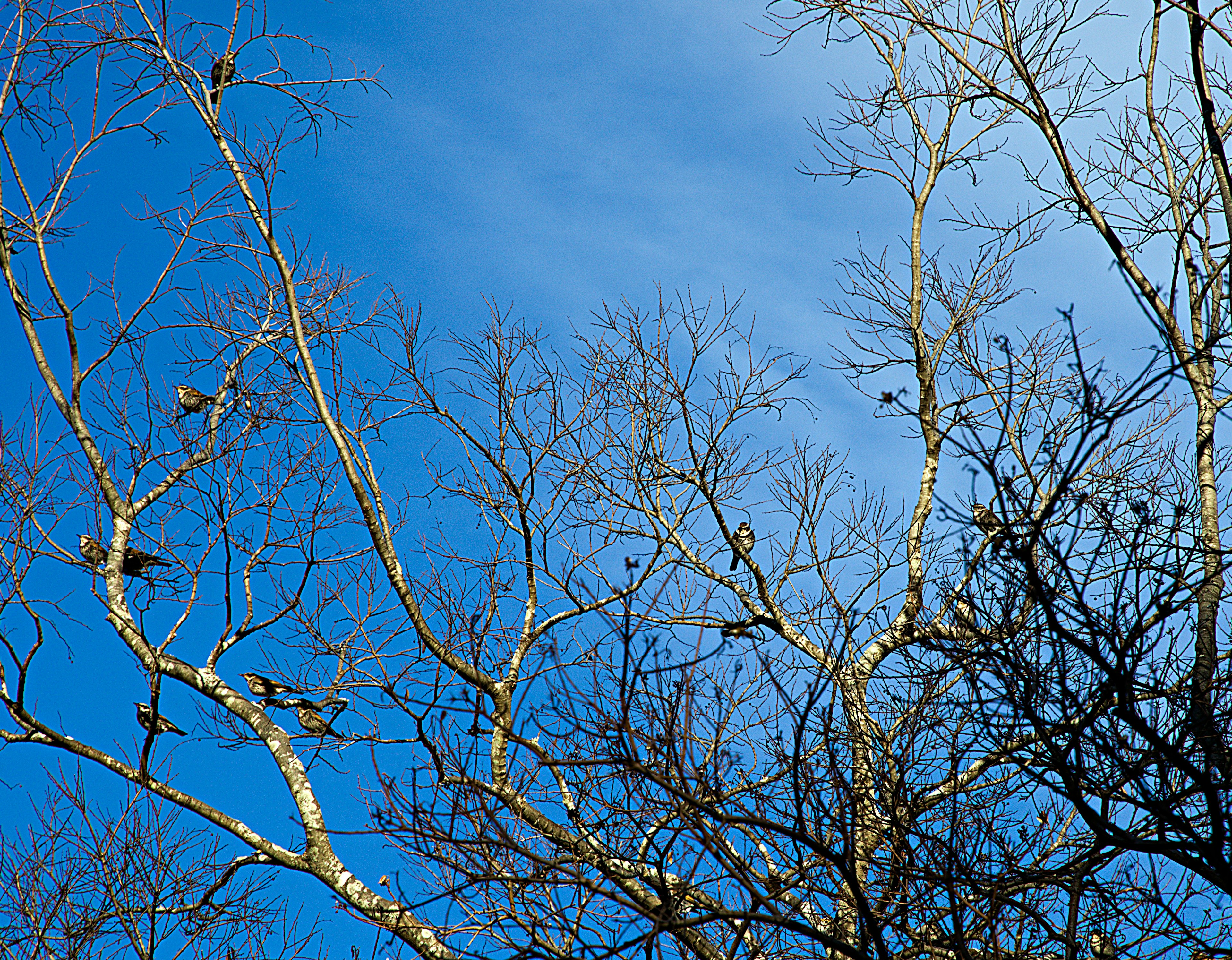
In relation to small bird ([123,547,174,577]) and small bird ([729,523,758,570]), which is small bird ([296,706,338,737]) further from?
small bird ([729,523,758,570])

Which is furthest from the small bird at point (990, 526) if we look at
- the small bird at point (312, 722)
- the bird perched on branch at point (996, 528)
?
the small bird at point (312, 722)

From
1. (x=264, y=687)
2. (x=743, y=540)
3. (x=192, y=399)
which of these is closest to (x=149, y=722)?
(x=264, y=687)

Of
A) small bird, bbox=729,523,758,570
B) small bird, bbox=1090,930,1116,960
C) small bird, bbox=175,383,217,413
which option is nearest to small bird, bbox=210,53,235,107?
small bird, bbox=175,383,217,413

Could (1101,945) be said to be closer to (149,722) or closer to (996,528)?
(996,528)

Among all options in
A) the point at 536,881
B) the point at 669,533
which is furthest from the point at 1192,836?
the point at 669,533

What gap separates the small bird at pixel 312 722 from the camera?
6754 mm

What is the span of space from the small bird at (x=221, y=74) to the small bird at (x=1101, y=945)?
719cm

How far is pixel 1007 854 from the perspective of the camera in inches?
163

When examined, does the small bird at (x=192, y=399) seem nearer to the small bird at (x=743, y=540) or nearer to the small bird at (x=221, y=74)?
the small bird at (x=221, y=74)

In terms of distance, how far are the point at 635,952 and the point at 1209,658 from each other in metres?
2.76

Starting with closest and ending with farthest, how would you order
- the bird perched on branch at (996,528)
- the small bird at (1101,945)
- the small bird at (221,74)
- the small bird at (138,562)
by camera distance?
the bird perched on branch at (996,528) → the small bird at (1101,945) → the small bird at (221,74) → the small bird at (138,562)

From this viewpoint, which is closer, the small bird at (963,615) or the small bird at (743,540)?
the small bird at (963,615)

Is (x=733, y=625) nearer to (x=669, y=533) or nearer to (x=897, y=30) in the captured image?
(x=669, y=533)

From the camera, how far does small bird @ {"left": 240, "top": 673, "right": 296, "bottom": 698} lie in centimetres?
702
